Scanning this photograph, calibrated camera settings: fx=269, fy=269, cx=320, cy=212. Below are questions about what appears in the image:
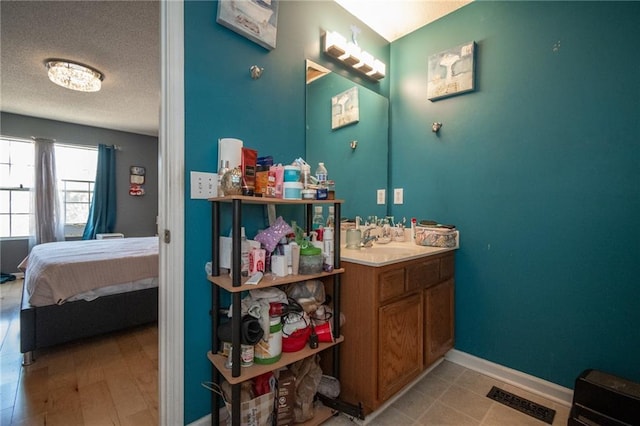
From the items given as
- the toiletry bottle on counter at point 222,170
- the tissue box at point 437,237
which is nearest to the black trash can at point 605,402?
the tissue box at point 437,237

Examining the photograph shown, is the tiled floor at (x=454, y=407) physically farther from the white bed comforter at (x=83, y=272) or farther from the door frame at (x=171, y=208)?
the white bed comforter at (x=83, y=272)

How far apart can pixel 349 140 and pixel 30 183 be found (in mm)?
5506

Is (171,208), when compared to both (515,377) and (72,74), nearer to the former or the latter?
(515,377)

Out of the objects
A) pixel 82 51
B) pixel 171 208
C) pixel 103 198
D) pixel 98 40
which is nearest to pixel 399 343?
pixel 171 208

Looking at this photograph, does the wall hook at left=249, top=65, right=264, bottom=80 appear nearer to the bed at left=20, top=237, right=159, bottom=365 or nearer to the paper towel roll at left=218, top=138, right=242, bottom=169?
the paper towel roll at left=218, top=138, right=242, bottom=169

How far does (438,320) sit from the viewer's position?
5.80 ft

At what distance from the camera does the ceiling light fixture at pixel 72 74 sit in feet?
8.80

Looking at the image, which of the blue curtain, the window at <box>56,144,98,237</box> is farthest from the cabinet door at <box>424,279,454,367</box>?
the window at <box>56,144,98,237</box>

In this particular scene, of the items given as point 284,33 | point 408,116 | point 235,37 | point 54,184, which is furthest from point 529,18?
point 54,184

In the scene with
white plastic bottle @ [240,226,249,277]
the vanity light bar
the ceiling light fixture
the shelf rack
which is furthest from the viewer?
the ceiling light fixture

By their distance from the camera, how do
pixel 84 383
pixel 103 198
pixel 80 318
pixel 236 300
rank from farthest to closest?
pixel 103 198
pixel 80 318
pixel 84 383
pixel 236 300

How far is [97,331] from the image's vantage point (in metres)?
2.23

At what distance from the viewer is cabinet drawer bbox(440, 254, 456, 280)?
70.9 inches

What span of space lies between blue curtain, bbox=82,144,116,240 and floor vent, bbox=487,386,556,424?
591 centimetres
